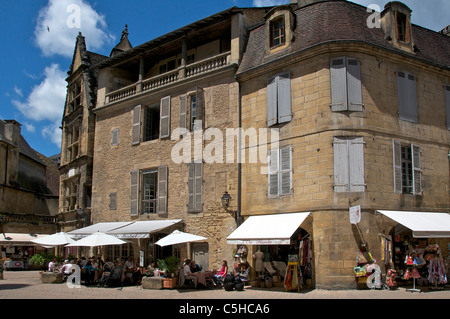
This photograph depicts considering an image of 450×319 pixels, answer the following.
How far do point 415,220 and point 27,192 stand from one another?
92.3 ft

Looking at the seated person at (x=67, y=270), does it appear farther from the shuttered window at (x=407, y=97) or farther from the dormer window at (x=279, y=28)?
the shuttered window at (x=407, y=97)

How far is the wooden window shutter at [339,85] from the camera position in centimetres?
1304

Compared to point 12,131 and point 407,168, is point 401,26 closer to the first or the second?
point 407,168

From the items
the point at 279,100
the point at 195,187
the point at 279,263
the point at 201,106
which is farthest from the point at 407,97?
the point at 195,187

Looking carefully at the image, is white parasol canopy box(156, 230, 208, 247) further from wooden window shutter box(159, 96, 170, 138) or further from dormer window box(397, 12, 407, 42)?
dormer window box(397, 12, 407, 42)

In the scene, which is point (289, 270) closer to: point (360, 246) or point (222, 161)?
point (360, 246)

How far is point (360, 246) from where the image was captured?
40.2ft

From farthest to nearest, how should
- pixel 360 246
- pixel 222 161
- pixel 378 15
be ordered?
1. pixel 222 161
2. pixel 378 15
3. pixel 360 246

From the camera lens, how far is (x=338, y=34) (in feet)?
43.9

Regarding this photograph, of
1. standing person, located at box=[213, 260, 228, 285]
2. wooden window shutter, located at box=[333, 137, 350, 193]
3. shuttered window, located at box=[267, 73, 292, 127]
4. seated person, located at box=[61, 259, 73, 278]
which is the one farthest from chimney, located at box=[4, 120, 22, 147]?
wooden window shutter, located at box=[333, 137, 350, 193]

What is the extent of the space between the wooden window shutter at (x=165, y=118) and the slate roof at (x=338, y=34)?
3.73 meters

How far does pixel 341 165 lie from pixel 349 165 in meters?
0.21

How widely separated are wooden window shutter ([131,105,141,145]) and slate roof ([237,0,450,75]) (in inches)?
216

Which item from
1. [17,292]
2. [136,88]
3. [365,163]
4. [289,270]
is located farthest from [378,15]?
[17,292]
